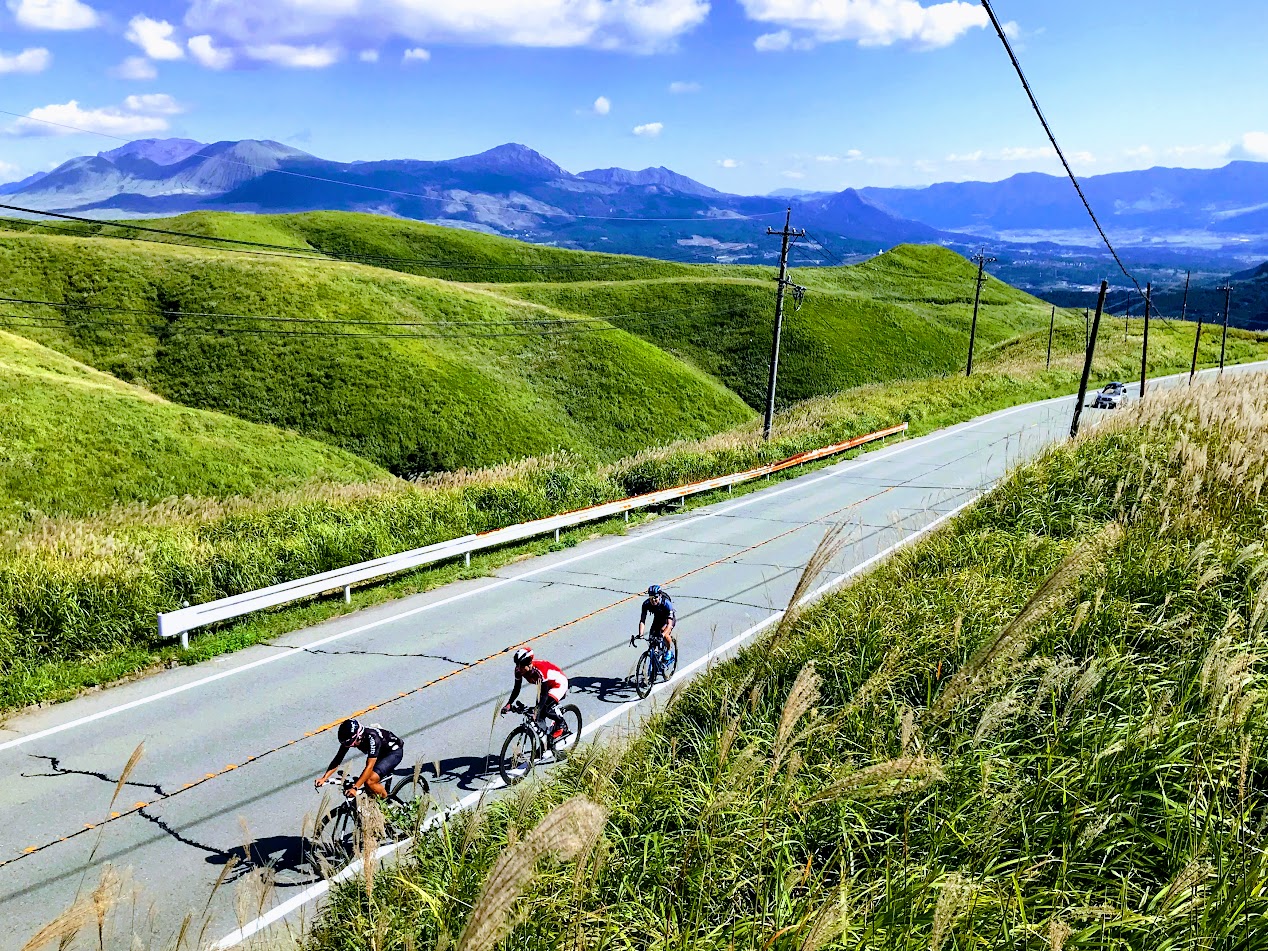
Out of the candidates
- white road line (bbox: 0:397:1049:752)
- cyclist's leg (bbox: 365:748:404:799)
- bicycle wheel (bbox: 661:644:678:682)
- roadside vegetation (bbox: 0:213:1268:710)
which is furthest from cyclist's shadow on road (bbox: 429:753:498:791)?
roadside vegetation (bbox: 0:213:1268:710)

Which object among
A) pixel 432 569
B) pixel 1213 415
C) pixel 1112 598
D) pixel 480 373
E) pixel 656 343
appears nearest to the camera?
pixel 1112 598

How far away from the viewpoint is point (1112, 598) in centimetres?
604

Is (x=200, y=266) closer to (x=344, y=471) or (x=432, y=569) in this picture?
(x=344, y=471)

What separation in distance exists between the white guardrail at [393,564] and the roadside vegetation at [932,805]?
9.43 metres

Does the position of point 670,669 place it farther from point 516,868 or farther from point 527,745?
point 516,868

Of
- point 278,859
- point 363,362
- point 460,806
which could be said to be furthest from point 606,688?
point 363,362

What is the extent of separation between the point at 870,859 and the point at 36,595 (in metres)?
13.4

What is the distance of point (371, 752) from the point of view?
24.8ft

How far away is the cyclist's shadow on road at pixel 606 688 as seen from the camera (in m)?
11.6

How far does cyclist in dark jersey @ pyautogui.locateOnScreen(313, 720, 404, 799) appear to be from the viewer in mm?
7301

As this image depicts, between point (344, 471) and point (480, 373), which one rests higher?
point (480, 373)

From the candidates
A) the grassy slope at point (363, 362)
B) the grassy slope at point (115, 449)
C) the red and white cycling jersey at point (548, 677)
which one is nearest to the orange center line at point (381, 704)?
the red and white cycling jersey at point (548, 677)

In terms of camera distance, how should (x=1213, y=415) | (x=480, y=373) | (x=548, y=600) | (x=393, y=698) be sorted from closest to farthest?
(x=1213, y=415) < (x=393, y=698) < (x=548, y=600) < (x=480, y=373)

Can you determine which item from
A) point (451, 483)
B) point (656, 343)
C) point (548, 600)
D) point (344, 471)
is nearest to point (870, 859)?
point (548, 600)
